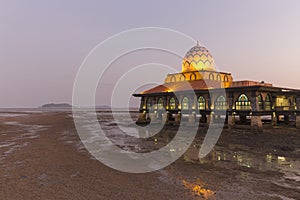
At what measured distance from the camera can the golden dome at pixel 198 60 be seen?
138 ft

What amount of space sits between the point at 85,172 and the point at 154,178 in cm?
384

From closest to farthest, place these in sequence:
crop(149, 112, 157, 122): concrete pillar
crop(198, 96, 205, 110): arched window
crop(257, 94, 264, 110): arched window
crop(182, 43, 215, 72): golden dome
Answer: crop(257, 94, 264, 110): arched window < crop(198, 96, 205, 110): arched window < crop(149, 112, 157, 122): concrete pillar < crop(182, 43, 215, 72): golden dome

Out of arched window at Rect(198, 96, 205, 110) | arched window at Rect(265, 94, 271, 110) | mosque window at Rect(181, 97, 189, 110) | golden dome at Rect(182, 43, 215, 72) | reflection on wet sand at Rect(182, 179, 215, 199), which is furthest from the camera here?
golden dome at Rect(182, 43, 215, 72)

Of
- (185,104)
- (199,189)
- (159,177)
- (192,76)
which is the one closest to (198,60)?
(192,76)

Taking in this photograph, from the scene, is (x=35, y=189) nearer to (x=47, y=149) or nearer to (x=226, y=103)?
(x=47, y=149)

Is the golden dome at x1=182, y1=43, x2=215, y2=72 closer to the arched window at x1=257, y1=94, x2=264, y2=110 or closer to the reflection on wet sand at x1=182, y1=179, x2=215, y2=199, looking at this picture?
the arched window at x1=257, y1=94, x2=264, y2=110

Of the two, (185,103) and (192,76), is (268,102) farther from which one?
(192,76)

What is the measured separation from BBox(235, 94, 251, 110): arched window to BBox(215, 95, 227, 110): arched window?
6.46ft

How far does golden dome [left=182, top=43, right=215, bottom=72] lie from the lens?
1651 inches

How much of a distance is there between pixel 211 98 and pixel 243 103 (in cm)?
491

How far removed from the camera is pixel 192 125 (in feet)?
109

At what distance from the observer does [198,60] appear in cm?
4241

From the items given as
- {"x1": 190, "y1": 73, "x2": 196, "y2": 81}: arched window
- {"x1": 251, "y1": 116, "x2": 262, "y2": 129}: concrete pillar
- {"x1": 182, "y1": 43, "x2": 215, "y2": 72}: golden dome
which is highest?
{"x1": 182, "y1": 43, "x2": 215, "y2": 72}: golden dome

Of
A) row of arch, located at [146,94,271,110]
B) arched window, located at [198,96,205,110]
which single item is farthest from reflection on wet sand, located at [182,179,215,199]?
arched window, located at [198,96,205,110]
